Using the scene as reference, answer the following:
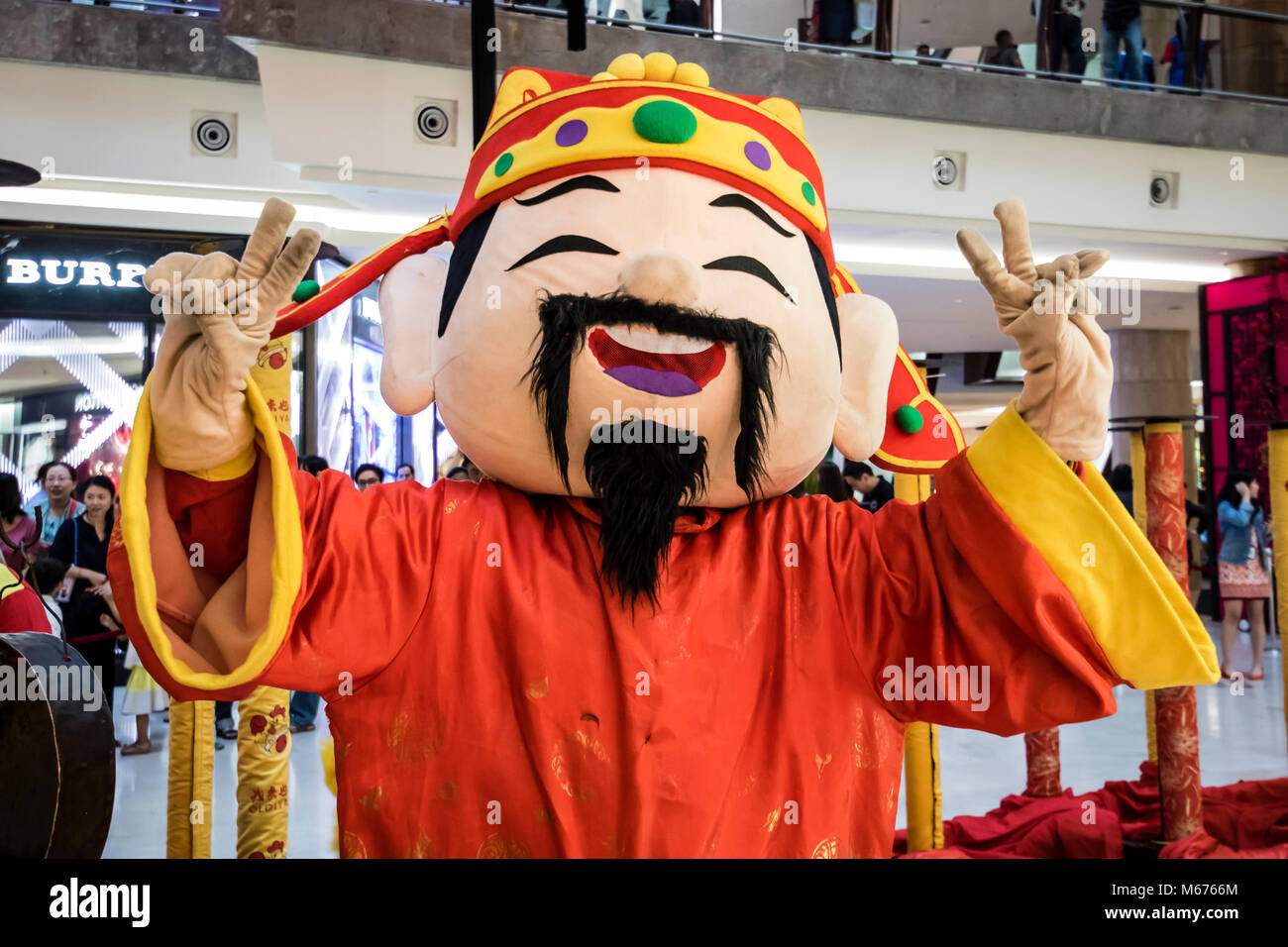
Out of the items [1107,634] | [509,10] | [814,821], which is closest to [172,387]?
[814,821]

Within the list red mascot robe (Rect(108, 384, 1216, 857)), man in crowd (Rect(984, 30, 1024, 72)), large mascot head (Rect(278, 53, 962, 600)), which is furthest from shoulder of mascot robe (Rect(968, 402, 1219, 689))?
man in crowd (Rect(984, 30, 1024, 72))

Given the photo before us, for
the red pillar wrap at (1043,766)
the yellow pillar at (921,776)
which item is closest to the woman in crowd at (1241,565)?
the red pillar wrap at (1043,766)

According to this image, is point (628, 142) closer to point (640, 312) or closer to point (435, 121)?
point (640, 312)

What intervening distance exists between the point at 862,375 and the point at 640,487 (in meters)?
0.46

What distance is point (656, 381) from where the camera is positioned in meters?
1.34

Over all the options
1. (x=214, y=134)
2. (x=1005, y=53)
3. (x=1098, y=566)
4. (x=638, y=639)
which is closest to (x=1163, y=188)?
(x=1005, y=53)

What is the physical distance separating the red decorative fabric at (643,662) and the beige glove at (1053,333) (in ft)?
0.42

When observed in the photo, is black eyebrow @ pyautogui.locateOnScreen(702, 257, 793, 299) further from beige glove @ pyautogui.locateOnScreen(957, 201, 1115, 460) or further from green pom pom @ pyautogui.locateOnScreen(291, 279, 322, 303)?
green pom pom @ pyautogui.locateOnScreen(291, 279, 322, 303)

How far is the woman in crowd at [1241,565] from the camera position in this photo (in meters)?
6.59

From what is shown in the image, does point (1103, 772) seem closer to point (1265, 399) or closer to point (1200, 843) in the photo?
point (1200, 843)

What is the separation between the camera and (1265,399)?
848 centimetres

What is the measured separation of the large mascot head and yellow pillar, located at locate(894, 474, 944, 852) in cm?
125

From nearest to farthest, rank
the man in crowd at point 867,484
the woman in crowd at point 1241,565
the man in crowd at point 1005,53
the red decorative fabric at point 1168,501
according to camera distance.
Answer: the red decorative fabric at point 1168,501 < the man in crowd at point 867,484 < the woman in crowd at point 1241,565 < the man in crowd at point 1005,53

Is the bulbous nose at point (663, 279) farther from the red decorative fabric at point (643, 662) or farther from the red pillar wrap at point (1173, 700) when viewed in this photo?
the red pillar wrap at point (1173, 700)
